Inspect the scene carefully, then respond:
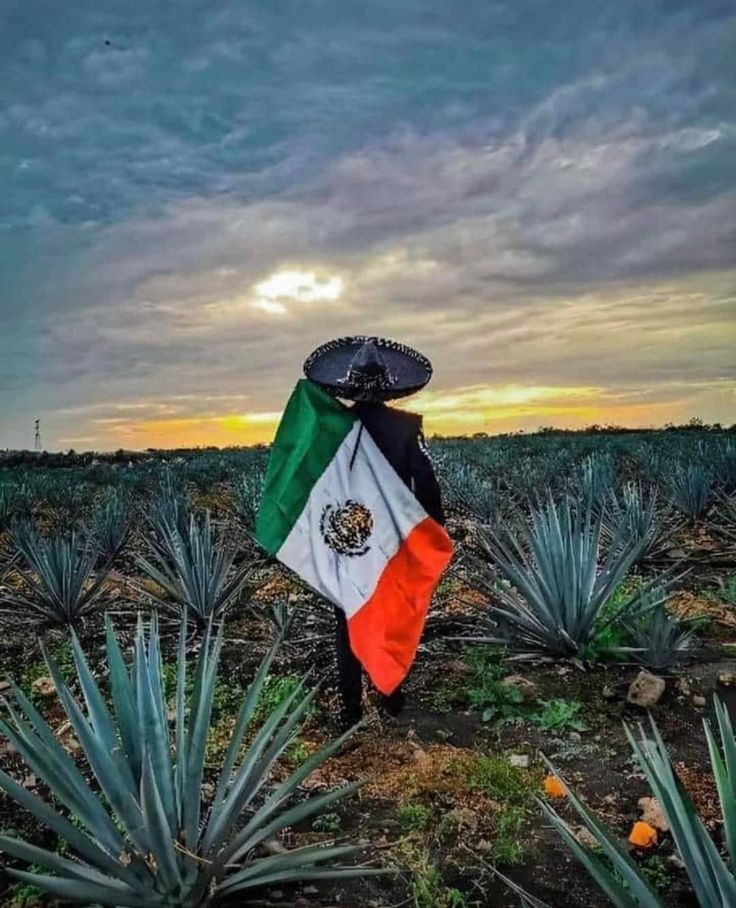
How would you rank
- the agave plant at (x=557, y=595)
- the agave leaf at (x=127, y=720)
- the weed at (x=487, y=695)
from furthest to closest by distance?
the agave plant at (x=557, y=595) → the weed at (x=487, y=695) → the agave leaf at (x=127, y=720)

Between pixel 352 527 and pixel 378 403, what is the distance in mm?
630

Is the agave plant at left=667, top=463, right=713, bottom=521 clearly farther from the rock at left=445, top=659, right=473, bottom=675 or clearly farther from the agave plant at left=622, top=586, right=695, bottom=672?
the rock at left=445, top=659, right=473, bottom=675

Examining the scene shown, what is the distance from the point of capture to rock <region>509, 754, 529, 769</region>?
3663 millimetres

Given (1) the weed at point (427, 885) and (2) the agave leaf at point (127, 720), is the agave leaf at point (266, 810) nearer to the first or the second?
(2) the agave leaf at point (127, 720)

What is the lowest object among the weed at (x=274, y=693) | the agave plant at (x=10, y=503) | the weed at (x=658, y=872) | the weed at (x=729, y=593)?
the weed at (x=658, y=872)

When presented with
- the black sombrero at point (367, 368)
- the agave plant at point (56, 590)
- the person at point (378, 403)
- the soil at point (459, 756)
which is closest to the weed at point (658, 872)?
the soil at point (459, 756)

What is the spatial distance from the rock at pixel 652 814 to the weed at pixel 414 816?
32.1 inches

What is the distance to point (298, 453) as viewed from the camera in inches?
162

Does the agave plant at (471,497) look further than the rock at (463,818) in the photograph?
Yes

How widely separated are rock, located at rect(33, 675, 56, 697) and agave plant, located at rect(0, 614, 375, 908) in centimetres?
266

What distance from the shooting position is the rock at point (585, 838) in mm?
2925

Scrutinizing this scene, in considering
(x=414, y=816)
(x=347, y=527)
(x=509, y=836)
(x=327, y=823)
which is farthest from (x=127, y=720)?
(x=347, y=527)

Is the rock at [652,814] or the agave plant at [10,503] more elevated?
the agave plant at [10,503]

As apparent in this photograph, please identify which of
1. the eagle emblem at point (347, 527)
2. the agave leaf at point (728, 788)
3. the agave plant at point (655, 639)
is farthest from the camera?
the agave plant at point (655, 639)
